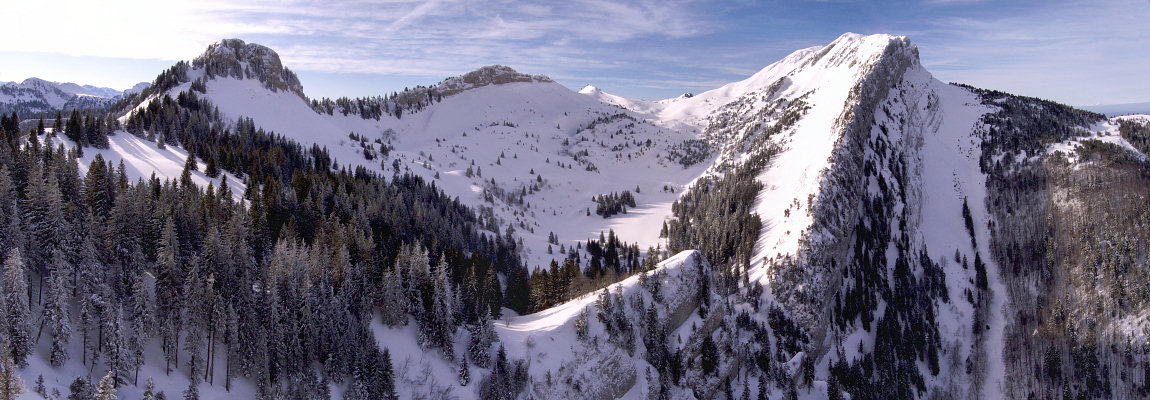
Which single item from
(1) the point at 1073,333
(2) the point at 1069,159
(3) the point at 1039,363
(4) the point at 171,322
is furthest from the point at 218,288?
(2) the point at 1069,159

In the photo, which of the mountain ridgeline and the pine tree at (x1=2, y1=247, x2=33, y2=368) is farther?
the mountain ridgeline

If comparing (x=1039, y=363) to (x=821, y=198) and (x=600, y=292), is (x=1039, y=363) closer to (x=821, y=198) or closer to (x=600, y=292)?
(x=821, y=198)

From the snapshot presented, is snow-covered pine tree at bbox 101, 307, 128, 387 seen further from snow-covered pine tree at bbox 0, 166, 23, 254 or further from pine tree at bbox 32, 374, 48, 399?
snow-covered pine tree at bbox 0, 166, 23, 254

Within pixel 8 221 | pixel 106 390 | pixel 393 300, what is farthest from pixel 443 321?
pixel 8 221

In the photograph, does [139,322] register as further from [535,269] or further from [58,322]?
[535,269]

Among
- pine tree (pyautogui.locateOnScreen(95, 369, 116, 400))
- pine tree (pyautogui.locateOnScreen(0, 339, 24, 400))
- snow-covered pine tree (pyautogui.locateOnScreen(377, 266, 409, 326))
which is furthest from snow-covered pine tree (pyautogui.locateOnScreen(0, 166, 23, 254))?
snow-covered pine tree (pyautogui.locateOnScreen(377, 266, 409, 326))

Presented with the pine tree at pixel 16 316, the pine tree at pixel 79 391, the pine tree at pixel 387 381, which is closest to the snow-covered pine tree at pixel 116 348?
the pine tree at pixel 79 391

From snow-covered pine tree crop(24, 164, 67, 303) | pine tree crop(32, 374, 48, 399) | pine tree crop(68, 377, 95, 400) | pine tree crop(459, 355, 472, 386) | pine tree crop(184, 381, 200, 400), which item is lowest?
pine tree crop(459, 355, 472, 386)

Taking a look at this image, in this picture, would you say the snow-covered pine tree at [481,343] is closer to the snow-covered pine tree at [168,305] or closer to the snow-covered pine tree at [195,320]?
the snow-covered pine tree at [195,320]
